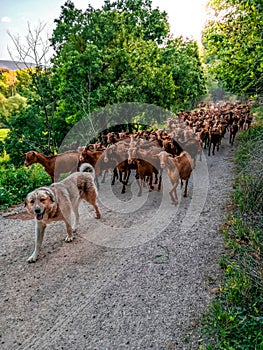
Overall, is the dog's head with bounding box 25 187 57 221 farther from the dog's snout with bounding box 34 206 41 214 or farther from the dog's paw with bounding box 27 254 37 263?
the dog's paw with bounding box 27 254 37 263

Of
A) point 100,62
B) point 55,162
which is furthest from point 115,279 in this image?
point 100,62

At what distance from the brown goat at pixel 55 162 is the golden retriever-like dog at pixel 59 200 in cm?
272

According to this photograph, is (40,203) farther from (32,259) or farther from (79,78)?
(79,78)

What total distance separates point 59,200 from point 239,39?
10.6 m

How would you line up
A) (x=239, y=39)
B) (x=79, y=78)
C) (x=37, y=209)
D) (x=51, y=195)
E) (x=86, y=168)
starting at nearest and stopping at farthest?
(x=37, y=209) < (x=51, y=195) < (x=86, y=168) < (x=239, y=39) < (x=79, y=78)

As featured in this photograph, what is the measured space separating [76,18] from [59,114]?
5.95 m

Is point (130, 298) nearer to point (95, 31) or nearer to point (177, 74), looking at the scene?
point (95, 31)

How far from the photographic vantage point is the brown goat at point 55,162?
390 inches

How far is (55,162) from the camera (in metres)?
10.1

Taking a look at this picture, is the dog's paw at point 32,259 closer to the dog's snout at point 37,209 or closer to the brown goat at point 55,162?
the dog's snout at point 37,209

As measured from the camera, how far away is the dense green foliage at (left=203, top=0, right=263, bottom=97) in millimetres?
10461

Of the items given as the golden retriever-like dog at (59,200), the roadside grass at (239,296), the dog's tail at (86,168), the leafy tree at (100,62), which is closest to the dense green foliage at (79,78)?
the leafy tree at (100,62)

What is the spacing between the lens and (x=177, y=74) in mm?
27406

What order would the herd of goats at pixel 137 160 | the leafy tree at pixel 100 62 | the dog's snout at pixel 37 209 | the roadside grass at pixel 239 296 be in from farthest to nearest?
the leafy tree at pixel 100 62
the herd of goats at pixel 137 160
the dog's snout at pixel 37 209
the roadside grass at pixel 239 296
